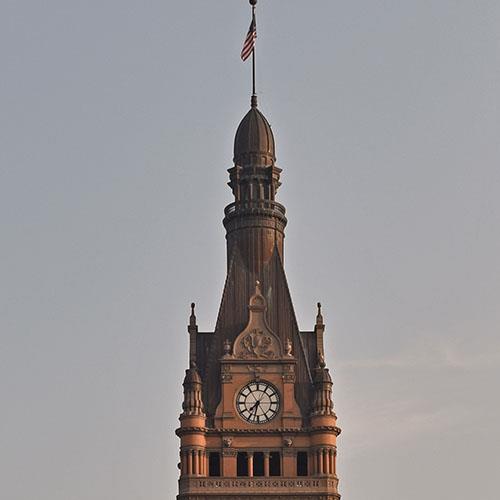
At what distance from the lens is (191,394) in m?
148

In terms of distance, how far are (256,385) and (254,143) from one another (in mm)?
18362

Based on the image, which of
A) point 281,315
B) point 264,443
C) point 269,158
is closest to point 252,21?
point 269,158

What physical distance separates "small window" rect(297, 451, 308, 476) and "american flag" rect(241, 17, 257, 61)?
95.9ft

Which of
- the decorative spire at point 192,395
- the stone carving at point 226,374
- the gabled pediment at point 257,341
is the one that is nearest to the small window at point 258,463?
the decorative spire at point 192,395

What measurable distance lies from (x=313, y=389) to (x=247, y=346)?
17.9 ft

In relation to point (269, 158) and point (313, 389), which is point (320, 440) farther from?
point (269, 158)

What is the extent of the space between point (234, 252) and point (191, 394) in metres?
11.5

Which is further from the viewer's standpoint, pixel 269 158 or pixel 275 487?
pixel 269 158

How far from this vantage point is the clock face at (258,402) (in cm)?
14825

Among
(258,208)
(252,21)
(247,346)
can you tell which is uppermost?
(252,21)

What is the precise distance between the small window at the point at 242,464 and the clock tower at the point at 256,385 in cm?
7

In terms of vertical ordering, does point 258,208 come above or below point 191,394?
above

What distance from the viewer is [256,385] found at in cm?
14925

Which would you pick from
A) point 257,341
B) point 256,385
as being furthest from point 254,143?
point 256,385
